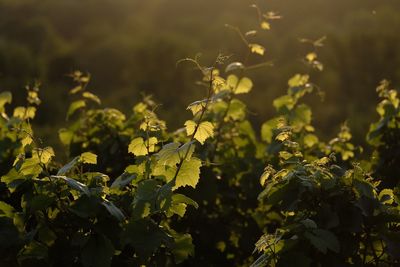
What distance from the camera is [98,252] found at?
1995 mm

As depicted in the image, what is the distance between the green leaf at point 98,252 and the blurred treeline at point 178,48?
226 inches

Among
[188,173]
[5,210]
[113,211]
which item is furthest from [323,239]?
[5,210]

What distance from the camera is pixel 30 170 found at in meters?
2.09

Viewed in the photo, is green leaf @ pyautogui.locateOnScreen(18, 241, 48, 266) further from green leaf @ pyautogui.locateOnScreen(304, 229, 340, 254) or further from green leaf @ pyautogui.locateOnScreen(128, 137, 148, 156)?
green leaf @ pyautogui.locateOnScreen(304, 229, 340, 254)

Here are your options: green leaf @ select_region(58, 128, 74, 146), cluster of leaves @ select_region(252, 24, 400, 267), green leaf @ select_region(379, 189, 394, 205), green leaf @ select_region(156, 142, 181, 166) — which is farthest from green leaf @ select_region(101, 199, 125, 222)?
green leaf @ select_region(58, 128, 74, 146)

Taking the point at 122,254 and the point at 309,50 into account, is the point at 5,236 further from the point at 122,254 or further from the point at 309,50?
the point at 309,50

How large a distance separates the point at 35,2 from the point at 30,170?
46.5 ft

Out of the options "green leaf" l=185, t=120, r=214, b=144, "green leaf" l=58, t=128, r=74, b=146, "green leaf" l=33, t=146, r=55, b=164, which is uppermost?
"green leaf" l=58, t=128, r=74, b=146

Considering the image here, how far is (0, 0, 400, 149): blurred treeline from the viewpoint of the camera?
398 inches

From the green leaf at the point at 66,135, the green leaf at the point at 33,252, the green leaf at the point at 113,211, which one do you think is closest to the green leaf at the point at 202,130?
the green leaf at the point at 113,211

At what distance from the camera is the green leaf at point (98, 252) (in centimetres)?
197

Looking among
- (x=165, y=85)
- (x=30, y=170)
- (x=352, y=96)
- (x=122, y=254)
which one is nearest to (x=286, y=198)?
(x=122, y=254)

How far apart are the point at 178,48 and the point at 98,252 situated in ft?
32.1

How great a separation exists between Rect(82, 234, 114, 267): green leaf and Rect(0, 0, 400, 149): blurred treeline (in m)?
5.73
